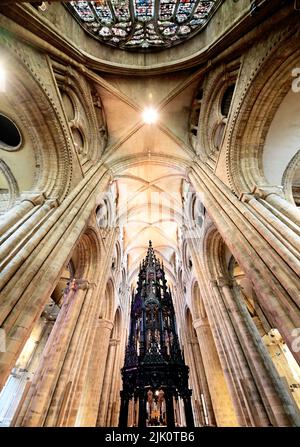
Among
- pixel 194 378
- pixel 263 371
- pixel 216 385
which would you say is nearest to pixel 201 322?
pixel 216 385

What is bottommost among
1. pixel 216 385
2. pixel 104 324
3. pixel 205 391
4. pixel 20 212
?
pixel 216 385

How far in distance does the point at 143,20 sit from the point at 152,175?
648 cm

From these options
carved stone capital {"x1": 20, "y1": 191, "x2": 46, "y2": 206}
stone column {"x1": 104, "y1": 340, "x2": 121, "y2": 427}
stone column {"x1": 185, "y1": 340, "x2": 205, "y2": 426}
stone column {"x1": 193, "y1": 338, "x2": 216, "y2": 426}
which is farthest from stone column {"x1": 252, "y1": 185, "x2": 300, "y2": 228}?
stone column {"x1": 104, "y1": 340, "x2": 121, "y2": 427}

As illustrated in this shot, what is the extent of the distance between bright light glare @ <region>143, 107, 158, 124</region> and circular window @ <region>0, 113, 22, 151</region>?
530 centimetres

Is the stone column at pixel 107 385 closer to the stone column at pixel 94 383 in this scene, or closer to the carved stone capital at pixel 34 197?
the stone column at pixel 94 383

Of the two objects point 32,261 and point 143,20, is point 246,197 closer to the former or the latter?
point 32,261

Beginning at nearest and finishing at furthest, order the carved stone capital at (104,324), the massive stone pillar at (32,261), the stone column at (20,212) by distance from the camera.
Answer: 1. the massive stone pillar at (32,261)
2. the stone column at (20,212)
3. the carved stone capital at (104,324)

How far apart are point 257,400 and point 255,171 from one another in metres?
5.64

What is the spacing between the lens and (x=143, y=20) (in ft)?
26.0

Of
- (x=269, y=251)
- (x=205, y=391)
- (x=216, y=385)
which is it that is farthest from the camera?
(x=205, y=391)

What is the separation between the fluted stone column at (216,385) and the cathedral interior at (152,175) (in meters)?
0.06

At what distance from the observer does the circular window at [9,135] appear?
5.89m

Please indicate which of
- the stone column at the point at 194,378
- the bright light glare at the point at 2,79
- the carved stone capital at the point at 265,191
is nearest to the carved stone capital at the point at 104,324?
the stone column at the point at 194,378

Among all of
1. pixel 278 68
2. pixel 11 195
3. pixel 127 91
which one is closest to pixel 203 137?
pixel 278 68
